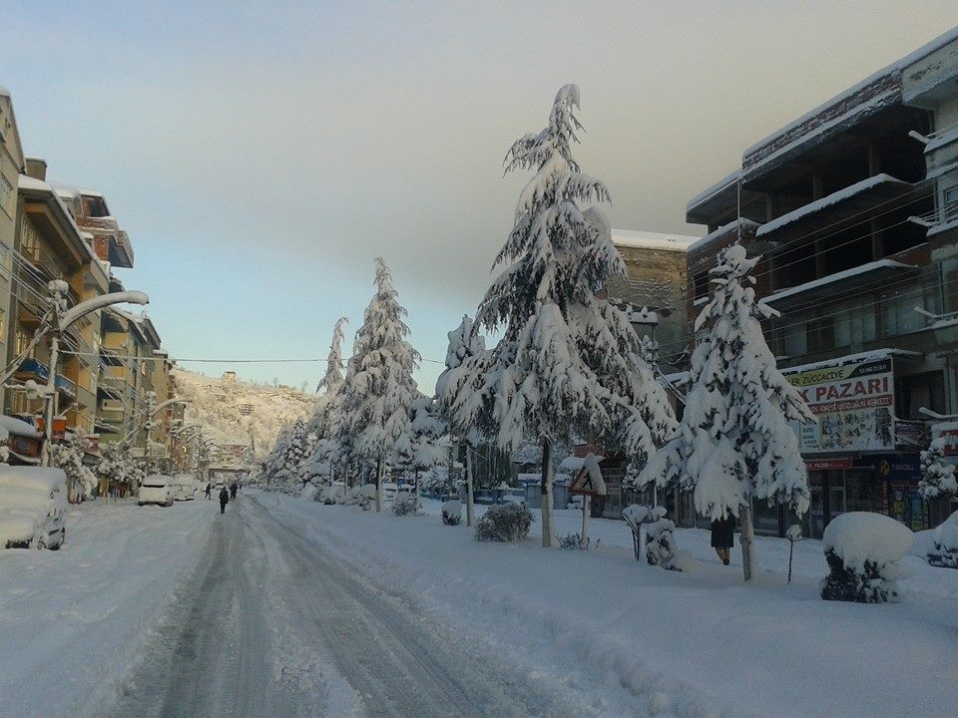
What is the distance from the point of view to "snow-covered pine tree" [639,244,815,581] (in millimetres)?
11531

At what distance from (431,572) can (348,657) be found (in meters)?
6.80

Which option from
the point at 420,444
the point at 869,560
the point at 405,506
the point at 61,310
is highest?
the point at 61,310

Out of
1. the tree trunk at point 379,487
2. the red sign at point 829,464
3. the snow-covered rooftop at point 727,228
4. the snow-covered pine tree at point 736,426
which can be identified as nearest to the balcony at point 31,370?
the tree trunk at point 379,487

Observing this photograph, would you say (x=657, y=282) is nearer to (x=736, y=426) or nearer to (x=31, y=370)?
(x=31, y=370)

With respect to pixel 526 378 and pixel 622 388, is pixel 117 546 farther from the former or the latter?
pixel 622 388

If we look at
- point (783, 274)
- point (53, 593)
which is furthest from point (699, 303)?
point (53, 593)

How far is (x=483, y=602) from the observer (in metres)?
11.9

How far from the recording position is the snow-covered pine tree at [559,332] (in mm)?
17031

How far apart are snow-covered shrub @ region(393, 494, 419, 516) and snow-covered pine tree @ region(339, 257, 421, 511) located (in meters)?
5.39

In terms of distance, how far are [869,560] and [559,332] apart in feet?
28.8

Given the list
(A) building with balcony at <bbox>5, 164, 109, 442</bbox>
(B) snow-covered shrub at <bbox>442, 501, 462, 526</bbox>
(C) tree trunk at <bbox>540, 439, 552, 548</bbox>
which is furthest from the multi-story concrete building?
(C) tree trunk at <bbox>540, 439, 552, 548</bbox>

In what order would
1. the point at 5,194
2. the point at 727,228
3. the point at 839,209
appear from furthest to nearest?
1. the point at 5,194
2. the point at 727,228
3. the point at 839,209

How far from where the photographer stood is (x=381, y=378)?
42.4 metres

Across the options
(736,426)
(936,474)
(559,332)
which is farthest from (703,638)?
(936,474)
